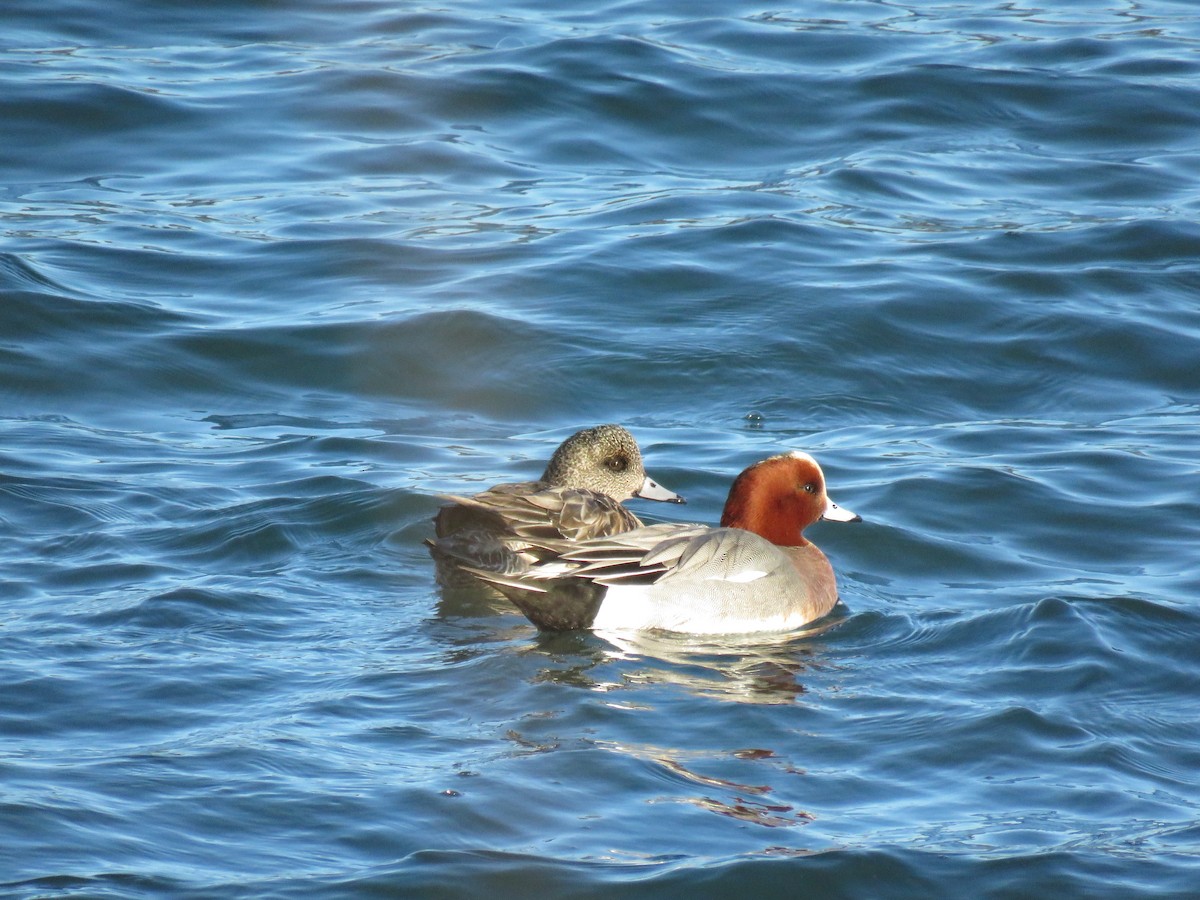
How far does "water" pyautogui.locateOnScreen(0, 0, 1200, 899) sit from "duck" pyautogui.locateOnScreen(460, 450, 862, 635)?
17 cm

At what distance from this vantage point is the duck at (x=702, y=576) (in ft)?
23.9

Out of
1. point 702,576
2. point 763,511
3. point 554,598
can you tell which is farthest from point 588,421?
point 554,598

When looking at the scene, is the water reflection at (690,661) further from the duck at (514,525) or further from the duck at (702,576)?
the duck at (514,525)

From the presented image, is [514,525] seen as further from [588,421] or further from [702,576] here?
[588,421]

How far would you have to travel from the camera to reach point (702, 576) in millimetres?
7559

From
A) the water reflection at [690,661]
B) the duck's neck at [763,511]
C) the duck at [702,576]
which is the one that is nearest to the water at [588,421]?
the water reflection at [690,661]

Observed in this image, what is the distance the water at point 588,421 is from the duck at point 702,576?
0.56 ft

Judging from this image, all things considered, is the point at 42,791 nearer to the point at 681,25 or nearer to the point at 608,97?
the point at 608,97

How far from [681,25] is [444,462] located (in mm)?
9101

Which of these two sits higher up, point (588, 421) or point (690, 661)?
point (588, 421)

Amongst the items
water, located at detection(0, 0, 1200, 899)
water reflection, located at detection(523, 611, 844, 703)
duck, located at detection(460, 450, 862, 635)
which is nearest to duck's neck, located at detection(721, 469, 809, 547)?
duck, located at detection(460, 450, 862, 635)

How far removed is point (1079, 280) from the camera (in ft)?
38.8

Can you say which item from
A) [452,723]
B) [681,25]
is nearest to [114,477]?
[452,723]

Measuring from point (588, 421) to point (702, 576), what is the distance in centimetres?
261
